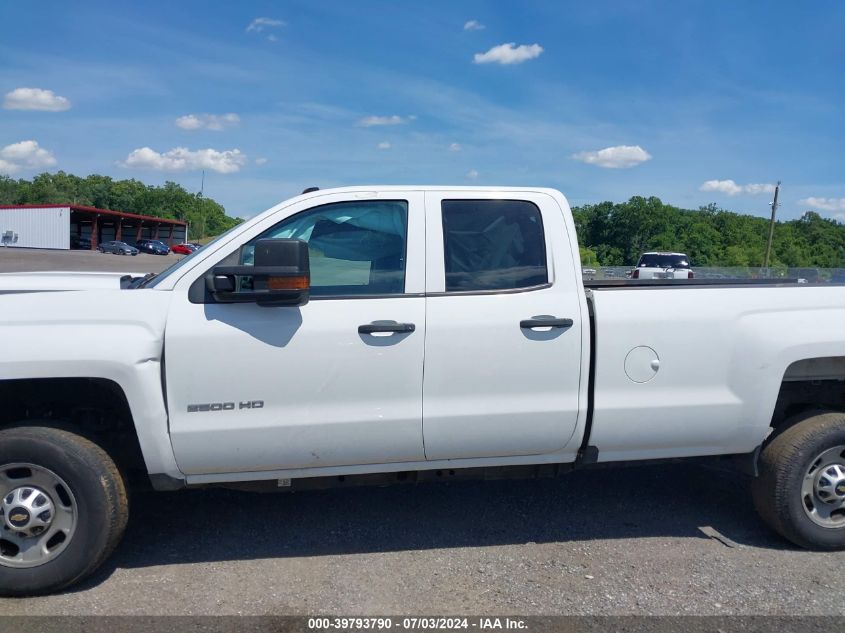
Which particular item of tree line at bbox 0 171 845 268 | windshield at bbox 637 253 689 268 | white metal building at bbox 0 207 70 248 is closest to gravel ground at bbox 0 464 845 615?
windshield at bbox 637 253 689 268

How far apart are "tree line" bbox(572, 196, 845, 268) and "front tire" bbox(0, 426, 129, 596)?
53.5 metres

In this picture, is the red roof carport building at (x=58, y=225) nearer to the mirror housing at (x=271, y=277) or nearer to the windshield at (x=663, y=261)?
the windshield at (x=663, y=261)

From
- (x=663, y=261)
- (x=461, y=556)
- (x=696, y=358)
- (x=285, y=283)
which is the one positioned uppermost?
(x=663, y=261)

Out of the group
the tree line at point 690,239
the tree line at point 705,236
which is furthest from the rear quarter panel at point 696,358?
the tree line at point 690,239

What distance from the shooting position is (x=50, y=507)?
356 centimetres

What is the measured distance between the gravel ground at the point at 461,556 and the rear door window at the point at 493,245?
1534mm

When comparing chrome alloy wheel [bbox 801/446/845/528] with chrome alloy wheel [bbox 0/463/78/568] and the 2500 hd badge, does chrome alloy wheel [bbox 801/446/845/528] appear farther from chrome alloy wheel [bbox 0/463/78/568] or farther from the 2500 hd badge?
chrome alloy wheel [bbox 0/463/78/568]

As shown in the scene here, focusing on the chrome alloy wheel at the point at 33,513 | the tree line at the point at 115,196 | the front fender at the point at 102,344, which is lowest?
the chrome alloy wheel at the point at 33,513

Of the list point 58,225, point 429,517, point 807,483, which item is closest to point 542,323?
point 429,517

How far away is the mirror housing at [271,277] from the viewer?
3.49 metres

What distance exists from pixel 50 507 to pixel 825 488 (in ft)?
13.4

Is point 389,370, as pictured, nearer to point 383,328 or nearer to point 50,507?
point 383,328

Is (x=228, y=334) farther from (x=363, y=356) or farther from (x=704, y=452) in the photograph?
(x=704, y=452)

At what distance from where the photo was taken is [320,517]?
4672mm
